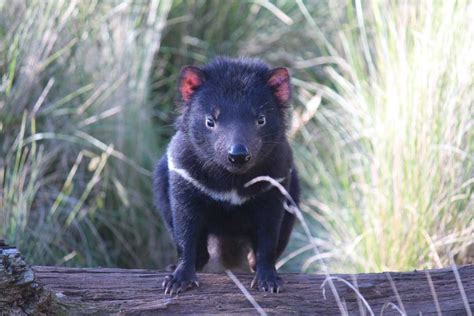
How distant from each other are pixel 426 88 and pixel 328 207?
1089mm

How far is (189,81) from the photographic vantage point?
3.64 meters

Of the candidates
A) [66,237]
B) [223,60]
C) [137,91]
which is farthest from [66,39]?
[223,60]

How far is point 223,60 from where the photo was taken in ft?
12.2

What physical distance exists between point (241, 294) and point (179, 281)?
27cm

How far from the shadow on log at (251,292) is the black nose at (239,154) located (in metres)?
0.51

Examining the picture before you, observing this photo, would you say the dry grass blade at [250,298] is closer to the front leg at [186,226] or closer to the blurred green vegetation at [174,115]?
the front leg at [186,226]

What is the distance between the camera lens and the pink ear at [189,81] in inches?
142

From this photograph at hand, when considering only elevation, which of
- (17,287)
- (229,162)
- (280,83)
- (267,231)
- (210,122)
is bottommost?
(17,287)

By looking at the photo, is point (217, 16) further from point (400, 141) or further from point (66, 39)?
point (400, 141)

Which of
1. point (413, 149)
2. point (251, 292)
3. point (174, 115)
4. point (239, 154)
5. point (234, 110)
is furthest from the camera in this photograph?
point (413, 149)

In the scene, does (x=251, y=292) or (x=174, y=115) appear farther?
(x=174, y=115)

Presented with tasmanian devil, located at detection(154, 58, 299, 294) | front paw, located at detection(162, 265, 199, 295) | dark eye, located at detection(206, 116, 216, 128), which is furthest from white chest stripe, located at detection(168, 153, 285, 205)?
front paw, located at detection(162, 265, 199, 295)

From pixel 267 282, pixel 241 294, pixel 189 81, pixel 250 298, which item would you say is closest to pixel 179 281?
pixel 241 294

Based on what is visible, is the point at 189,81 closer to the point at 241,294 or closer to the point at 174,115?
the point at 174,115
